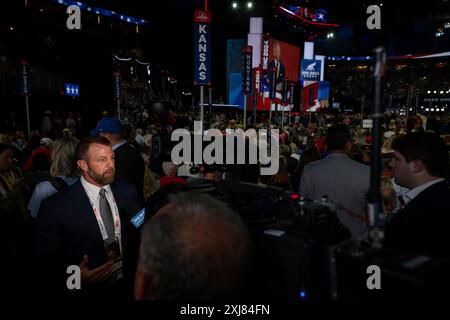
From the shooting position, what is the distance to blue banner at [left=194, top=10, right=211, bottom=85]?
658 centimetres

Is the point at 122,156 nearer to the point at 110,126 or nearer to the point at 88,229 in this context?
the point at 110,126

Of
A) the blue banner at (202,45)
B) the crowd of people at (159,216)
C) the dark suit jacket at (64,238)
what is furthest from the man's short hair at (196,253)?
the blue banner at (202,45)

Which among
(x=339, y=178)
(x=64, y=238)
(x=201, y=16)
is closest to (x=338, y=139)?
(x=339, y=178)

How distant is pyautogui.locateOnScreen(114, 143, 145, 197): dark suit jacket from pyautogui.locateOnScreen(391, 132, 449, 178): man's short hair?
2837mm

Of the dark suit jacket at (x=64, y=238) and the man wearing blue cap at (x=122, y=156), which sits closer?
the dark suit jacket at (x=64, y=238)

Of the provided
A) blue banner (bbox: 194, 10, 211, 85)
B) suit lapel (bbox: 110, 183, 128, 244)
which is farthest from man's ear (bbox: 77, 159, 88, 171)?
blue banner (bbox: 194, 10, 211, 85)

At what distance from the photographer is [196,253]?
104cm

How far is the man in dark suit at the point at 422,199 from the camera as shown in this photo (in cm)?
182

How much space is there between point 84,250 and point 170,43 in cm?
2407

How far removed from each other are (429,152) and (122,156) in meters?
3.14

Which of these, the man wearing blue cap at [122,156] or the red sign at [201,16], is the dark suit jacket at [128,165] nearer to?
the man wearing blue cap at [122,156]

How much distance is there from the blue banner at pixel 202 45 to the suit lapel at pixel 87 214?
484cm

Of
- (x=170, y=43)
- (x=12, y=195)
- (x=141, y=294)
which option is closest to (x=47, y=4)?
(x=170, y=43)

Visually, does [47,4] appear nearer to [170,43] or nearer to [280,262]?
[170,43]
